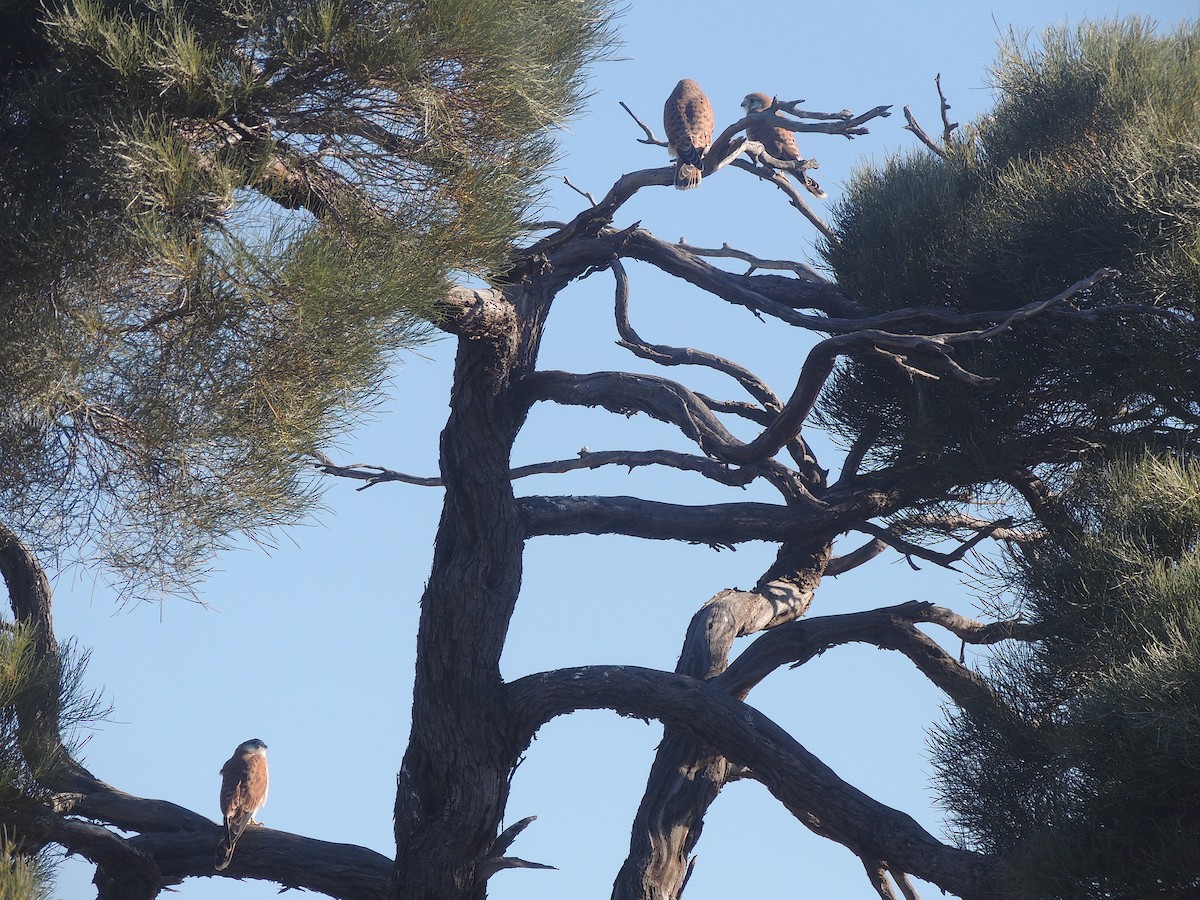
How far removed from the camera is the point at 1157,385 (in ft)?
14.6

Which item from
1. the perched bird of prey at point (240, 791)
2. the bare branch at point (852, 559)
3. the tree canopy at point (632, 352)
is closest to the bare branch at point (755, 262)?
the tree canopy at point (632, 352)

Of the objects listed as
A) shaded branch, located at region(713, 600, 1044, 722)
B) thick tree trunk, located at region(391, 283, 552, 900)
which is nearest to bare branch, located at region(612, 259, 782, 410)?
thick tree trunk, located at region(391, 283, 552, 900)

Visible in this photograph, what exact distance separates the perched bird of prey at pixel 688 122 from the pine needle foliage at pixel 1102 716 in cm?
278

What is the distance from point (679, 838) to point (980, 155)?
338 cm

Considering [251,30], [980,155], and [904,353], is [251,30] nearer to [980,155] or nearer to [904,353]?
[904,353]

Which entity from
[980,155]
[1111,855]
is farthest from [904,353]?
[1111,855]

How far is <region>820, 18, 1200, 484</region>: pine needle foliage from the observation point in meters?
4.46

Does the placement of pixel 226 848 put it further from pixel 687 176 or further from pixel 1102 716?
pixel 687 176

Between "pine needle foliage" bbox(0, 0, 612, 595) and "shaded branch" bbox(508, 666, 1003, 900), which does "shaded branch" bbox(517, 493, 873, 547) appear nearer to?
"shaded branch" bbox(508, 666, 1003, 900)

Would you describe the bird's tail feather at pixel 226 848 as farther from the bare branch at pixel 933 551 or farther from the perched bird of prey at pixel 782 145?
the perched bird of prey at pixel 782 145

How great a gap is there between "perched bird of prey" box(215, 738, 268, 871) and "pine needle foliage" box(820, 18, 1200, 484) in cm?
312

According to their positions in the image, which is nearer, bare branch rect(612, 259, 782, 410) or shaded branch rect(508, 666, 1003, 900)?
shaded branch rect(508, 666, 1003, 900)

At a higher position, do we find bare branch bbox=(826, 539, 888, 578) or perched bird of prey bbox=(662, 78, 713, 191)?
perched bird of prey bbox=(662, 78, 713, 191)

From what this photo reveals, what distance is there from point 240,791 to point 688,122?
4015 millimetres
